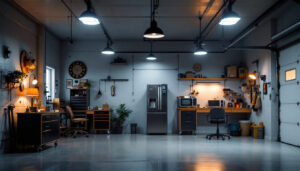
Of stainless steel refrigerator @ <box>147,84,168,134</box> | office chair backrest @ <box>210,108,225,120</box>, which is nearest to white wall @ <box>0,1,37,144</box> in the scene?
stainless steel refrigerator @ <box>147,84,168,134</box>

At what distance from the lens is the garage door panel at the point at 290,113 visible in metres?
6.94

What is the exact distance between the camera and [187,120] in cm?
979

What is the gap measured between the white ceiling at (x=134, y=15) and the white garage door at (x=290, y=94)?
1443 mm

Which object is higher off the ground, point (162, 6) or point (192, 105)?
point (162, 6)

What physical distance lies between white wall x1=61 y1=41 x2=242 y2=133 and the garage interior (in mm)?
38

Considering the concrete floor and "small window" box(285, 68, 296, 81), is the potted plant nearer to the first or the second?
the concrete floor

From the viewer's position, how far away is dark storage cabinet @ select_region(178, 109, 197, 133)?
977 centimetres

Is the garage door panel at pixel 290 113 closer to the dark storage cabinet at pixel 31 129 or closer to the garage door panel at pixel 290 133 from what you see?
the garage door panel at pixel 290 133

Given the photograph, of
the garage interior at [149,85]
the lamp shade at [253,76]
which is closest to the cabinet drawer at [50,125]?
the garage interior at [149,85]

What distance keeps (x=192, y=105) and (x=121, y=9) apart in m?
4.43

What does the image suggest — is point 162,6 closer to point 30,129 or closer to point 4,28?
point 4,28

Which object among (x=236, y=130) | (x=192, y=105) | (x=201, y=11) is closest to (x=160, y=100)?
(x=192, y=105)

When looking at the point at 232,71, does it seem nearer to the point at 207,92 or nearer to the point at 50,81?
the point at 207,92

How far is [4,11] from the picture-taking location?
20.5 feet
